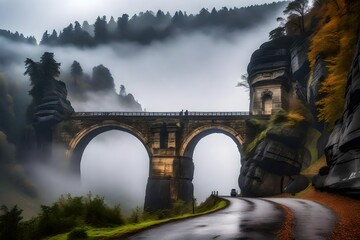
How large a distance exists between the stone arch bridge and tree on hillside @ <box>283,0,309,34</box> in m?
13.8

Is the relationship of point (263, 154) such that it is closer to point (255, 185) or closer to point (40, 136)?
point (255, 185)

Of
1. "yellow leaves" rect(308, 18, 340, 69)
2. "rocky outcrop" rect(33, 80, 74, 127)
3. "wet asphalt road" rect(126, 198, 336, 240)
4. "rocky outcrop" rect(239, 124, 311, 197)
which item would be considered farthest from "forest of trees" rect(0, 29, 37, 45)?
"wet asphalt road" rect(126, 198, 336, 240)

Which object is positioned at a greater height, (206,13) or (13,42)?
(206,13)

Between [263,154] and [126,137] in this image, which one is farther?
[126,137]

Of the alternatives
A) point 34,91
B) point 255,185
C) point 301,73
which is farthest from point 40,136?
point 301,73

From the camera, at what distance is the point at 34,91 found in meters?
55.6

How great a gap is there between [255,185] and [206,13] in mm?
129567

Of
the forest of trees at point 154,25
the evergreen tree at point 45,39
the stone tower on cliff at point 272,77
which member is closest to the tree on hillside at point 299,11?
the stone tower on cliff at point 272,77

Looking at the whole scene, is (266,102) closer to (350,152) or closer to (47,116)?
(47,116)

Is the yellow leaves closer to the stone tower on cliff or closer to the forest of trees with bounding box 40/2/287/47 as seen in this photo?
the stone tower on cliff

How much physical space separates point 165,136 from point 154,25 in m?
121

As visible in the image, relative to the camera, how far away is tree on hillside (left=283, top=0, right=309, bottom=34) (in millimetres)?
43656

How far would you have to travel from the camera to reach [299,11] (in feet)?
144

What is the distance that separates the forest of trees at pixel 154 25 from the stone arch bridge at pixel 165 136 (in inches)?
4127
